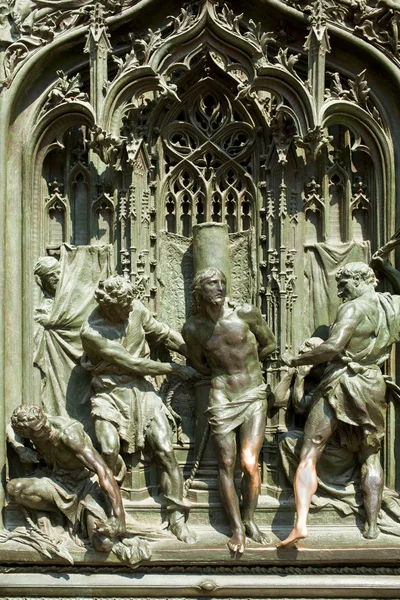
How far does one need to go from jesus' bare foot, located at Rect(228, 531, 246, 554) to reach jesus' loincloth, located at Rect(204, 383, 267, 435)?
888 millimetres

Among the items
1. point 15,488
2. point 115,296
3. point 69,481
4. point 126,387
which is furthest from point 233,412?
point 15,488

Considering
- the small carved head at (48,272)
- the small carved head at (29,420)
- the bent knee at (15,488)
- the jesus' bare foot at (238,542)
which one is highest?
the small carved head at (48,272)

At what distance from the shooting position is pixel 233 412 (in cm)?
917

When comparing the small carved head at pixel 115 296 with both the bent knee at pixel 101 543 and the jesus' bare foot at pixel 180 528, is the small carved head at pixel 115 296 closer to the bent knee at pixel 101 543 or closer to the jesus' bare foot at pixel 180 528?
the jesus' bare foot at pixel 180 528

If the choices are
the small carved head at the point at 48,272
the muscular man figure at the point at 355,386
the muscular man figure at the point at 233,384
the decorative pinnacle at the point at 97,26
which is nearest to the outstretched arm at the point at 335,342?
the muscular man figure at the point at 355,386

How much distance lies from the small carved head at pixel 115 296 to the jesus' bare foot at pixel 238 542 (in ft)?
7.16

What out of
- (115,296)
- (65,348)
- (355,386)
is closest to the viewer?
(355,386)

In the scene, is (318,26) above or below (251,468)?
above

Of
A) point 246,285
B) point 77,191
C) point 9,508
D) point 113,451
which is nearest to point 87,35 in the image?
point 77,191

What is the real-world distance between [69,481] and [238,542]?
63.3 inches

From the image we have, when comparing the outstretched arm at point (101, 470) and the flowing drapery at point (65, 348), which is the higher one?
the flowing drapery at point (65, 348)

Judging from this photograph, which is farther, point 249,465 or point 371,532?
point 371,532

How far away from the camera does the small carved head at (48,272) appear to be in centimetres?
977

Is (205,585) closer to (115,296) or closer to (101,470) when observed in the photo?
(101,470)
